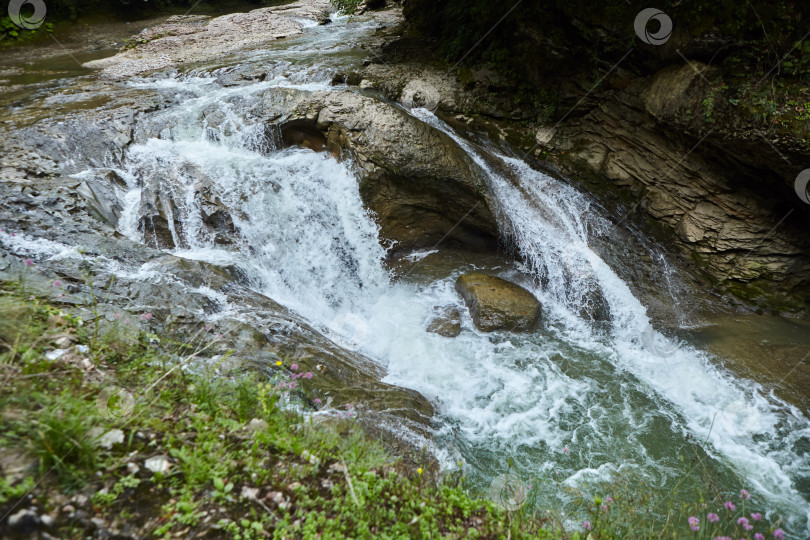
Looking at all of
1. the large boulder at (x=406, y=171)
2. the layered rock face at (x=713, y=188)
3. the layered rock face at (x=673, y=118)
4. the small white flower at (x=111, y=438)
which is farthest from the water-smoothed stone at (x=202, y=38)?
the small white flower at (x=111, y=438)

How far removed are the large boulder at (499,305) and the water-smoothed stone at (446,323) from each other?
28 cm

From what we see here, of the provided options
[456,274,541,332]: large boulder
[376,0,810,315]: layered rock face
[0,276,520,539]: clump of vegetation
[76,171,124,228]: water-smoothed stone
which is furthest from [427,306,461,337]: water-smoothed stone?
[76,171,124,228]: water-smoothed stone

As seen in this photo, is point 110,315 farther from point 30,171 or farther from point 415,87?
point 415,87

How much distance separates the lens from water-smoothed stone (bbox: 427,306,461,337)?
6280 mm

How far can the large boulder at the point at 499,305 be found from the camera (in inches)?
253

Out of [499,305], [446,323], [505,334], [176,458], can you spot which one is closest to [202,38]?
[446,323]

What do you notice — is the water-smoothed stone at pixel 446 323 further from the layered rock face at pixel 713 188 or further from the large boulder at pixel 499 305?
the layered rock face at pixel 713 188

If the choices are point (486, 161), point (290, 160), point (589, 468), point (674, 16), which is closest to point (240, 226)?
point (290, 160)

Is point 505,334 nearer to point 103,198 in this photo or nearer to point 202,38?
point 103,198

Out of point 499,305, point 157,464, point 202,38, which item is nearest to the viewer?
point 157,464

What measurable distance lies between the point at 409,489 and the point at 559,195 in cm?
636

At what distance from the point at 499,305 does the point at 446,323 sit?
84 centimetres

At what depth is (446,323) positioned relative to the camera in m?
6.37

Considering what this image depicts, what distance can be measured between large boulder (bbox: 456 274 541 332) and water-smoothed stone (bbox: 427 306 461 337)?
0.91ft
